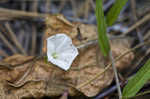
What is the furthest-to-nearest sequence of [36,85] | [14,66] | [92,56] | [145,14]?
[145,14] < [92,56] < [14,66] < [36,85]

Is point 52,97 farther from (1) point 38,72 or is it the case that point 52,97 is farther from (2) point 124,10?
(2) point 124,10

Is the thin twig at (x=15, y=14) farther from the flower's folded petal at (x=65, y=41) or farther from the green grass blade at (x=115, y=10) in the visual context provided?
the green grass blade at (x=115, y=10)

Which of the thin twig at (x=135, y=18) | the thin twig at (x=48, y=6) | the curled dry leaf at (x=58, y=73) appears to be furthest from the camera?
the thin twig at (x=48, y=6)

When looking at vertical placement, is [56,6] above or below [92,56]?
above

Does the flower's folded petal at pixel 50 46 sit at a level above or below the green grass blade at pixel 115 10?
below

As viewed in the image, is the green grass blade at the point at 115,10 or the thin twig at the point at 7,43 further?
the thin twig at the point at 7,43

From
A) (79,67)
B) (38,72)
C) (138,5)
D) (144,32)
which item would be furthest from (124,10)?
(38,72)

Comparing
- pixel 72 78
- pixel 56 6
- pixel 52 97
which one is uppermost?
pixel 56 6

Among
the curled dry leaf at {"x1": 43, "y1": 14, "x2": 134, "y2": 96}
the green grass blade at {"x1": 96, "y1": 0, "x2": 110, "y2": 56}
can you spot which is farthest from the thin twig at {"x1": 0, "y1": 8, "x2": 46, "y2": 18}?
the green grass blade at {"x1": 96, "y1": 0, "x2": 110, "y2": 56}

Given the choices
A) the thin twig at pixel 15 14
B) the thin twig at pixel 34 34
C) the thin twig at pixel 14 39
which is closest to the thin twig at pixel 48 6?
the thin twig at pixel 34 34
